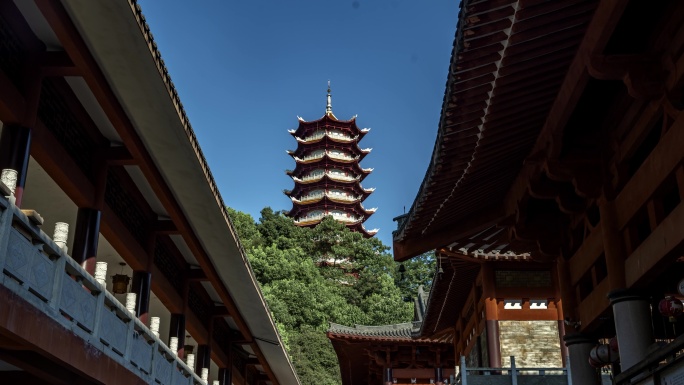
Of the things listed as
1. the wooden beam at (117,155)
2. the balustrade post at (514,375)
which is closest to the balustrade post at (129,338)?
the wooden beam at (117,155)

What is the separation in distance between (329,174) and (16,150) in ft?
260

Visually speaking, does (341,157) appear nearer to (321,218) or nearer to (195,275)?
(321,218)

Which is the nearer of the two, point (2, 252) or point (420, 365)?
point (2, 252)

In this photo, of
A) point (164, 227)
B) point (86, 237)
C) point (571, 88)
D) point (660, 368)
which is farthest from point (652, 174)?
point (164, 227)

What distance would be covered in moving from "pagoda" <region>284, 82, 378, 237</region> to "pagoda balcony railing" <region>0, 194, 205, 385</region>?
7322 cm

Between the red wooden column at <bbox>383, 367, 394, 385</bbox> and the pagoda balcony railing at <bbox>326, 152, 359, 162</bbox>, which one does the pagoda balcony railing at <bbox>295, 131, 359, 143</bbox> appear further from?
the red wooden column at <bbox>383, 367, 394, 385</bbox>

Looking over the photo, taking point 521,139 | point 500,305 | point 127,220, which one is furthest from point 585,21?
point 500,305

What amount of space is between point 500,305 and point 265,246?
56.2m

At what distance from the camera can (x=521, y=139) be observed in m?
10.5

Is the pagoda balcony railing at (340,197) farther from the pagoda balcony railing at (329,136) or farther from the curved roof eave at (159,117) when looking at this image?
the curved roof eave at (159,117)

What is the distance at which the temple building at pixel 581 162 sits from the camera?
797cm

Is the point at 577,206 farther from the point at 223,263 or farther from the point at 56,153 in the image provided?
the point at 223,263

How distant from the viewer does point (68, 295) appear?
30.6ft

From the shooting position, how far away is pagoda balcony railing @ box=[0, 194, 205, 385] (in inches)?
310
